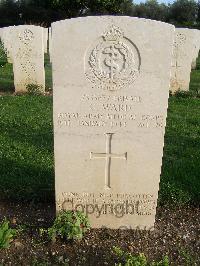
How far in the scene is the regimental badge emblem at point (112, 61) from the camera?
334cm

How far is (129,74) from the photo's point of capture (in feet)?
11.3

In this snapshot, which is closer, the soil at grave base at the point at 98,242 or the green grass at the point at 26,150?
the soil at grave base at the point at 98,242

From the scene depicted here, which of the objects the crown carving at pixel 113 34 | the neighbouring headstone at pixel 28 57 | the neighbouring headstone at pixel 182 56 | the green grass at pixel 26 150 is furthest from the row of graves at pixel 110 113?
the neighbouring headstone at pixel 182 56

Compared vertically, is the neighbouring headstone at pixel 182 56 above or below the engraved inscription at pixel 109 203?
above

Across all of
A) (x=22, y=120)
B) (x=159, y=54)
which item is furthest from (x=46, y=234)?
(x=22, y=120)

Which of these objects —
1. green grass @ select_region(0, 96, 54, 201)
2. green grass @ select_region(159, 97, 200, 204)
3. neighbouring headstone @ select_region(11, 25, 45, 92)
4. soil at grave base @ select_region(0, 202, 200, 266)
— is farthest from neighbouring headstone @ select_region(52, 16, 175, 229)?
neighbouring headstone @ select_region(11, 25, 45, 92)

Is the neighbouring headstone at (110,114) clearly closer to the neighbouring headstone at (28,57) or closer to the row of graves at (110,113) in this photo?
the row of graves at (110,113)

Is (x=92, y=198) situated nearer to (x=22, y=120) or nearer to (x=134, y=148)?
(x=134, y=148)

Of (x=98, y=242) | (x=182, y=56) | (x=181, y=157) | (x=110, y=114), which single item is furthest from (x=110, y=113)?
(x=182, y=56)

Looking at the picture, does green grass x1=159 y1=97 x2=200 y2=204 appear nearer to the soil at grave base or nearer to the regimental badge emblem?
the soil at grave base

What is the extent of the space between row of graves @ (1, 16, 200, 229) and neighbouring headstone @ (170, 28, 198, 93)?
6749 mm

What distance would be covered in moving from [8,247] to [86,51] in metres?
1.90

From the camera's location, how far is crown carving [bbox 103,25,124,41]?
3.29m

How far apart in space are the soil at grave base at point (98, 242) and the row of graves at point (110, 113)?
0.18 meters
